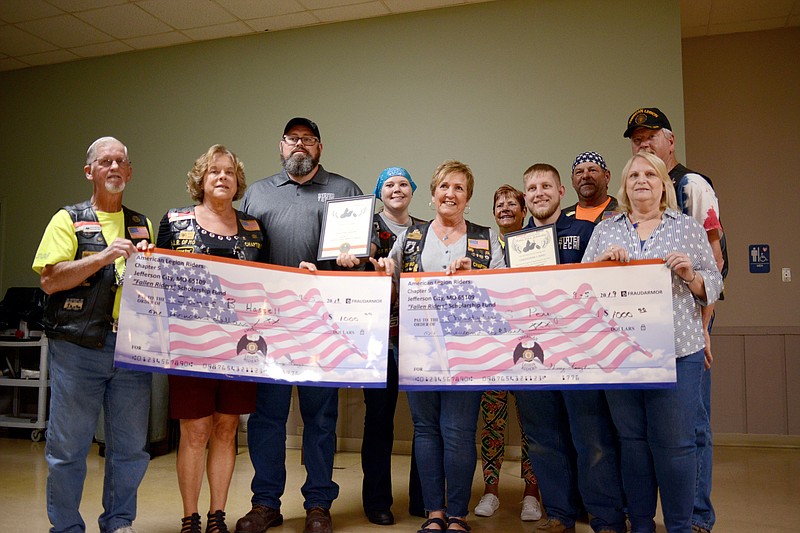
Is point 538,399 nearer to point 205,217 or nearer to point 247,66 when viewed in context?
point 205,217

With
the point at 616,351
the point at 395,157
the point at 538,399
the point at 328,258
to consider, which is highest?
the point at 395,157

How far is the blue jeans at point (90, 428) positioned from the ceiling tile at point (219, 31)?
3.87m

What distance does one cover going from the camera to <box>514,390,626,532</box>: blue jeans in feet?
8.72

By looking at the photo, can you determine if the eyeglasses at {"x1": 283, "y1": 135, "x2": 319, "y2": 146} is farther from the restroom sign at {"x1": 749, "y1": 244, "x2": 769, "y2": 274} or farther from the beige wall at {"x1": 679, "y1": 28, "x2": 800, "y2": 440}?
the restroom sign at {"x1": 749, "y1": 244, "x2": 769, "y2": 274}

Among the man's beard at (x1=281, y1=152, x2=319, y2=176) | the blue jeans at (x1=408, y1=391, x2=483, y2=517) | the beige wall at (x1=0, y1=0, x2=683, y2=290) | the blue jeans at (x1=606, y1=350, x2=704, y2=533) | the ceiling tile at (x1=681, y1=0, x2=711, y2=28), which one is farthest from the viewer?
the ceiling tile at (x1=681, y1=0, x2=711, y2=28)

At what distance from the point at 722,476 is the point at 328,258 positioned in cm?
311

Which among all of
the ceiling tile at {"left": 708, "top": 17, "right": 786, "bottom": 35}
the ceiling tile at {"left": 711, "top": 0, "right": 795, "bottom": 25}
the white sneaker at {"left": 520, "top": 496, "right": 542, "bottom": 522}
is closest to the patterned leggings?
the white sneaker at {"left": 520, "top": 496, "right": 542, "bottom": 522}

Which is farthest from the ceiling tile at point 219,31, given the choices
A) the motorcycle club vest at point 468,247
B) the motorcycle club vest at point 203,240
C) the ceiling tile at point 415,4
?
the motorcycle club vest at point 468,247

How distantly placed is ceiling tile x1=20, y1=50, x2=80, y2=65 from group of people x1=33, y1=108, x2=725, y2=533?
4.26m

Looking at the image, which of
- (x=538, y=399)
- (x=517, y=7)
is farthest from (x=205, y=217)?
(x=517, y=7)

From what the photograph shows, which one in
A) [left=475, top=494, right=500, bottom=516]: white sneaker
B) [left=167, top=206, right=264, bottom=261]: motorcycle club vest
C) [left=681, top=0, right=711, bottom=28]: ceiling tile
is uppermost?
[left=681, top=0, right=711, bottom=28]: ceiling tile

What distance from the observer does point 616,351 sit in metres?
2.49

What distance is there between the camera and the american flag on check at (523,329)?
2.52 metres

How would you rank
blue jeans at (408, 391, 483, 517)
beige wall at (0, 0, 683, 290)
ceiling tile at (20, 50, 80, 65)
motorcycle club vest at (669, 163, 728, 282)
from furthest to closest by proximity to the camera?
ceiling tile at (20, 50, 80, 65) < beige wall at (0, 0, 683, 290) < motorcycle club vest at (669, 163, 728, 282) < blue jeans at (408, 391, 483, 517)
